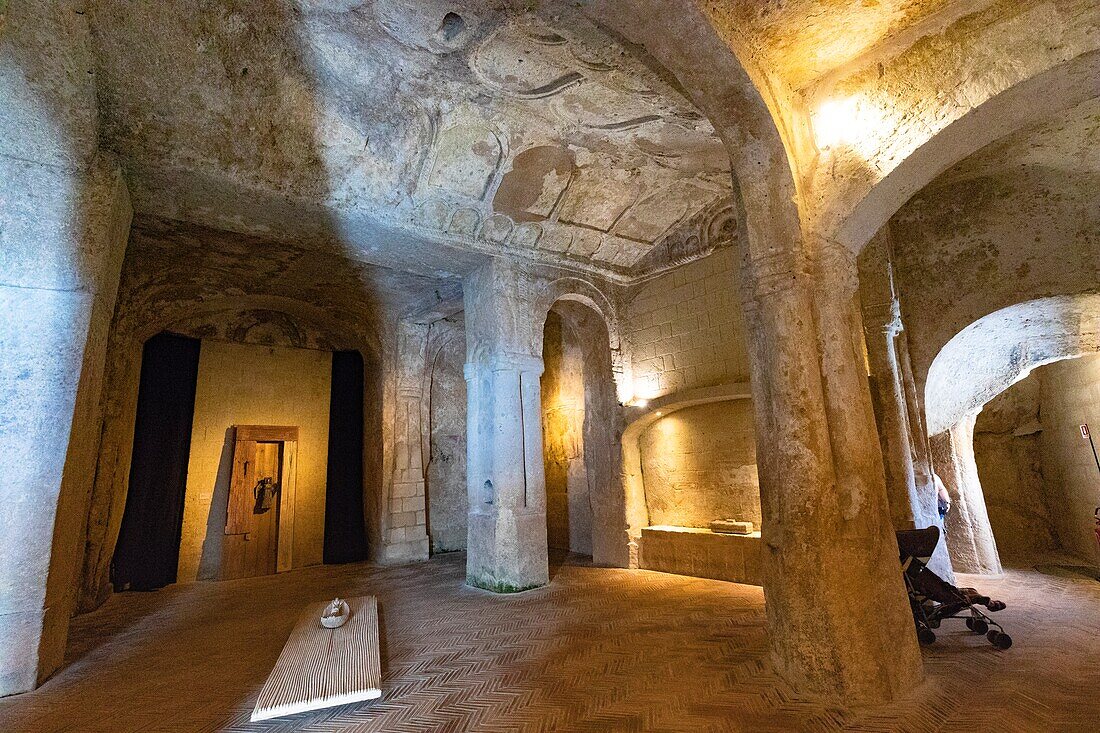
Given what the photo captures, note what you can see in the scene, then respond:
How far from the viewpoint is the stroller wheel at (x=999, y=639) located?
3.94m

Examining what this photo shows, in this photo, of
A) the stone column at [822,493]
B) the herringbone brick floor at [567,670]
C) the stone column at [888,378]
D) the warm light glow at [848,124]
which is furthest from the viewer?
the stone column at [888,378]

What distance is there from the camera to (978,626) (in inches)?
167

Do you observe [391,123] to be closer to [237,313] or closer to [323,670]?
[323,670]

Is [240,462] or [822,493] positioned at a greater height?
[240,462]

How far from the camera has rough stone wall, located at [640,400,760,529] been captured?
7.31 meters

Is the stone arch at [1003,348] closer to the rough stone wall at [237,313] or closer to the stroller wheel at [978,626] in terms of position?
the stroller wheel at [978,626]

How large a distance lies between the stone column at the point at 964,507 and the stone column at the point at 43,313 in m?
10.1

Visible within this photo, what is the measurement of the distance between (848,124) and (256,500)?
1009 centimetres

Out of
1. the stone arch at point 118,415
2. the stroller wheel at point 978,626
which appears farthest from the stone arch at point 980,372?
the stone arch at point 118,415

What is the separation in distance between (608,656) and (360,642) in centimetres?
216

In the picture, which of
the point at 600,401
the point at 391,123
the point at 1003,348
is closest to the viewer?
the point at 391,123

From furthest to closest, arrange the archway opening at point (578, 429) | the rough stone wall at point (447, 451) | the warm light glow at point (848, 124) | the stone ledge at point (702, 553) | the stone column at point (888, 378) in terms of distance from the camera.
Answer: the rough stone wall at point (447, 451), the archway opening at point (578, 429), the stone ledge at point (702, 553), the stone column at point (888, 378), the warm light glow at point (848, 124)

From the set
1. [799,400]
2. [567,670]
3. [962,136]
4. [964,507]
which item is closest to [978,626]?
[799,400]

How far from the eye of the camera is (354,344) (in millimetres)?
10469
